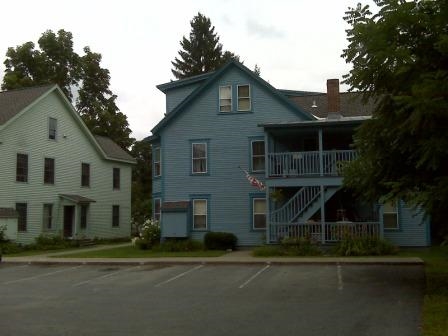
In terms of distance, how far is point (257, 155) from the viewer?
2603cm

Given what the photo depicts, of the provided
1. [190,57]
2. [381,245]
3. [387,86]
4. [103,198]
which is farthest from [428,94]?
[190,57]

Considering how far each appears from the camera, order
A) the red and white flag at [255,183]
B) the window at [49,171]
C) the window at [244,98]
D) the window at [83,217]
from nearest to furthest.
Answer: the red and white flag at [255,183] → the window at [244,98] → the window at [49,171] → the window at [83,217]

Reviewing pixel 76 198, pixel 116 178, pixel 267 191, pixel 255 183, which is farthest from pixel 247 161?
pixel 116 178

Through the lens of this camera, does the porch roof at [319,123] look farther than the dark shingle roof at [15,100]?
No

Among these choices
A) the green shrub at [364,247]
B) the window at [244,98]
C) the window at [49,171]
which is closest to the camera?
the green shrub at [364,247]

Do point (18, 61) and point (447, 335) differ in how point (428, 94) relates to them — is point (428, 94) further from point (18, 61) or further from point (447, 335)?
point (18, 61)

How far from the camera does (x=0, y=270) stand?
19.9 meters

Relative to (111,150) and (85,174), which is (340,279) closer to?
(85,174)

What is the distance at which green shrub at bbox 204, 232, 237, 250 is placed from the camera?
25016mm

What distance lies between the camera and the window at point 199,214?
1044 inches

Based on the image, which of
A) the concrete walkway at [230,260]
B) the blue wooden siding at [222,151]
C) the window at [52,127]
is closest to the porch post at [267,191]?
the concrete walkway at [230,260]

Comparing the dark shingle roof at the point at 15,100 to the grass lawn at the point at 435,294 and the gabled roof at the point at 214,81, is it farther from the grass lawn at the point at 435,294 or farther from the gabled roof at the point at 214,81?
the grass lawn at the point at 435,294

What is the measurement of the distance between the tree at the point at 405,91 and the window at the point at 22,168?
21.4 meters

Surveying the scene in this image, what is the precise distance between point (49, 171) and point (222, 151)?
11.3 m
